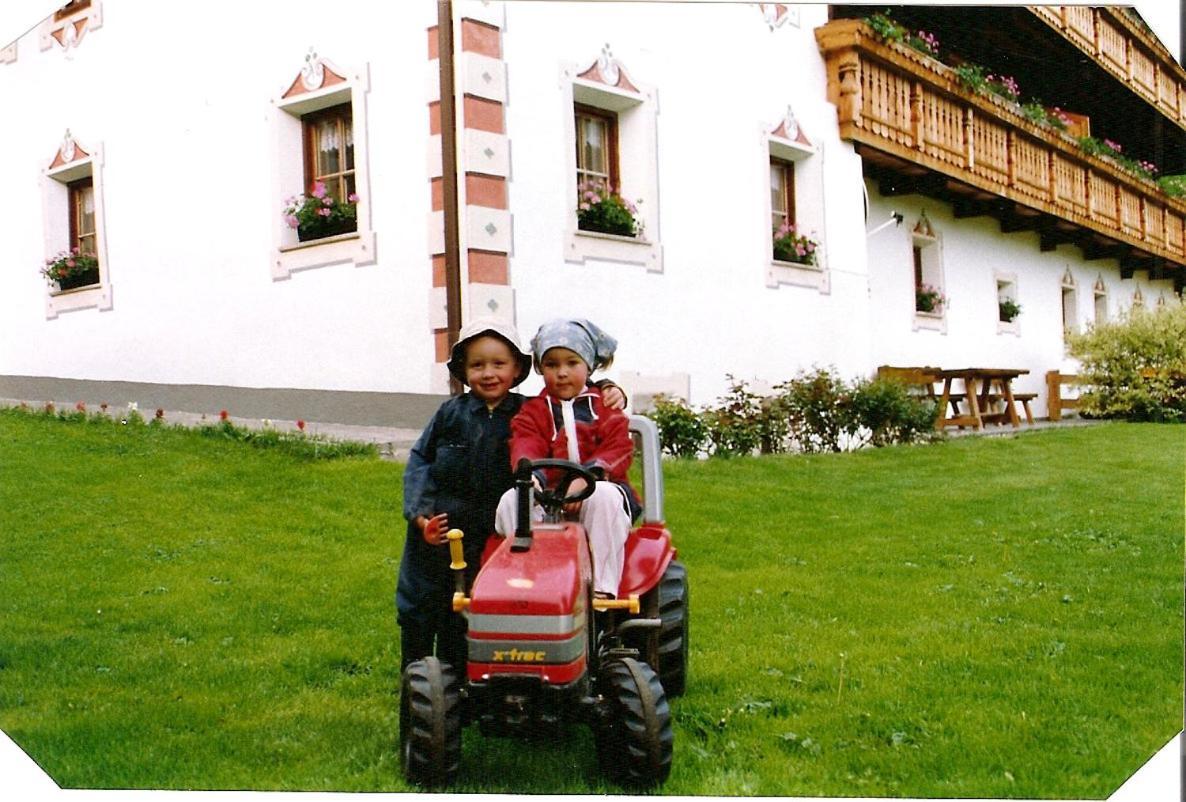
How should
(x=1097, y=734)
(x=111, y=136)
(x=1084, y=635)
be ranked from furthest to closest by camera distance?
(x=111, y=136) → (x=1084, y=635) → (x=1097, y=734)

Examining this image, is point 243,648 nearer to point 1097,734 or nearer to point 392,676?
point 392,676

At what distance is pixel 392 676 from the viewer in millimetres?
3346

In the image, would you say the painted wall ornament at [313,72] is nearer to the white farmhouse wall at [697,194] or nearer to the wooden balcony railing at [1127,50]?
→ the white farmhouse wall at [697,194]

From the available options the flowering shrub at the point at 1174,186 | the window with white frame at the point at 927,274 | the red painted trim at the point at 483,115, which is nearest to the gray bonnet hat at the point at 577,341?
the red painted trim at the point at 483,115

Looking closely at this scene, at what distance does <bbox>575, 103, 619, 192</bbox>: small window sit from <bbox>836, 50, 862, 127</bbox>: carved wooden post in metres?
0.92

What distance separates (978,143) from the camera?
189 inches

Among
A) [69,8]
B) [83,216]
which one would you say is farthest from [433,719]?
[69,8]

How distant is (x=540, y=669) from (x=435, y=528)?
1.93 ft

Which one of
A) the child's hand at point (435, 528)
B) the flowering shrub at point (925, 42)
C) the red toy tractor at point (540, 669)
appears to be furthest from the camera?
the flowering shrub at point (925, 42)

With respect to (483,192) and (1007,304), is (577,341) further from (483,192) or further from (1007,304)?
(1007,304)

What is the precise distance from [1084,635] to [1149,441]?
2.53 feet

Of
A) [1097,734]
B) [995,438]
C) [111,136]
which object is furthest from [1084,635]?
[111,136]

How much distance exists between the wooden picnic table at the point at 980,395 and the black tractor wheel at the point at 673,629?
1.21 meters

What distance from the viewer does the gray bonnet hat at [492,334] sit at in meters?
3.02
